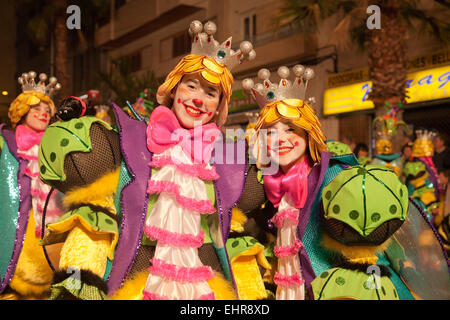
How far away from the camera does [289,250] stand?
2.30 metres

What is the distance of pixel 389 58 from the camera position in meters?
6.50

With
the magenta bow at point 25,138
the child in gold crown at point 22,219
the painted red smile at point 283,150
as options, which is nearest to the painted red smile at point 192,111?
the painted red smile at point 283,150

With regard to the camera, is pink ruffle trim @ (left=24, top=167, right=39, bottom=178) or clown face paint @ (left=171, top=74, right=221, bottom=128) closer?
clown face paint @ (left=171, top=74, right=221, bottom=128)

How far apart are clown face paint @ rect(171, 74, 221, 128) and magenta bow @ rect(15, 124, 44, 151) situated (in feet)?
4.65

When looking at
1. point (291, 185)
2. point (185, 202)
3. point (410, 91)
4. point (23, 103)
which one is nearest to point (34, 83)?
point (23, 103)

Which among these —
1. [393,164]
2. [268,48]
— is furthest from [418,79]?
[268,48]

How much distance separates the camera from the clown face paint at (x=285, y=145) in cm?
240

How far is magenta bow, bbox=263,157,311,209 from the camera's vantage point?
232 cm

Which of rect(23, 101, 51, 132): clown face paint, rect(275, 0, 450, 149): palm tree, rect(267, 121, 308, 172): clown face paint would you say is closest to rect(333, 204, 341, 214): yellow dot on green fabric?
rect(267, 121, 308, 172): clown face paint

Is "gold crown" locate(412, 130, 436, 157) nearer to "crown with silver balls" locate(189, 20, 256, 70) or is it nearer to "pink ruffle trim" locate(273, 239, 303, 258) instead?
"pink ruffle trim" locate(273, 239, 303, 258)

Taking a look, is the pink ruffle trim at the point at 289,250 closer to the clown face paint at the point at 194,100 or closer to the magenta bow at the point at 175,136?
the magenta bow at the point at 175,136

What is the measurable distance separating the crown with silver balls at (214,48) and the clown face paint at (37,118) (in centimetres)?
159

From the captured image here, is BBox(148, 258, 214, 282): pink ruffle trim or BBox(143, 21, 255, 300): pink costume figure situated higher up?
BBox(143, 21, 255, 300): pink costume figure
